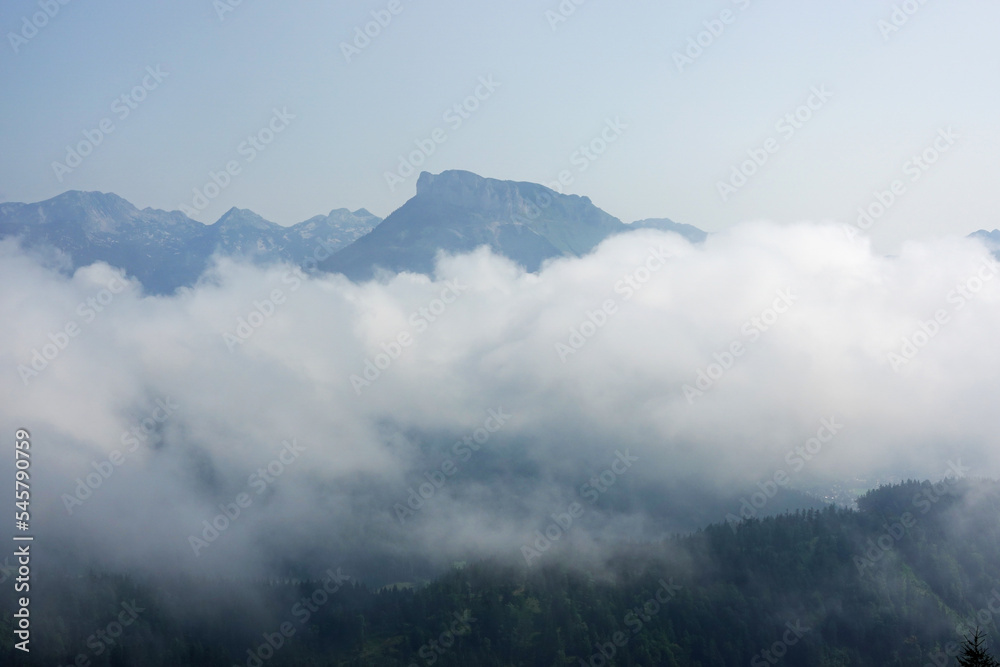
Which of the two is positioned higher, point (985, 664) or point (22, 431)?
point (985, 664)

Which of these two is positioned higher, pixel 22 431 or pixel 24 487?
pixel 22 431

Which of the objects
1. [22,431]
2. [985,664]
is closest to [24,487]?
[22,431]

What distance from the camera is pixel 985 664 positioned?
7381cm

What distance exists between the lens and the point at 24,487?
6855 inches

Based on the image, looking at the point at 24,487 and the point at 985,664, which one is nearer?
the point at 985,664

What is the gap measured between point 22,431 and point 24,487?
61.1ft

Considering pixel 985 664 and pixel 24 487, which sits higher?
pixel 985 664

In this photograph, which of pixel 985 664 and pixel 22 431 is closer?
pixel 985 664

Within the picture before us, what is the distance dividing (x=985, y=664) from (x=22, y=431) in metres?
183

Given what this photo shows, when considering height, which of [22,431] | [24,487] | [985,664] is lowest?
[24,487]

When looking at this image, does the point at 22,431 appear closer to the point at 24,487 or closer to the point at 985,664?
the point at 24,487

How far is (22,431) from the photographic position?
16450 centimetres

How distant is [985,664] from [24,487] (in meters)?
193
